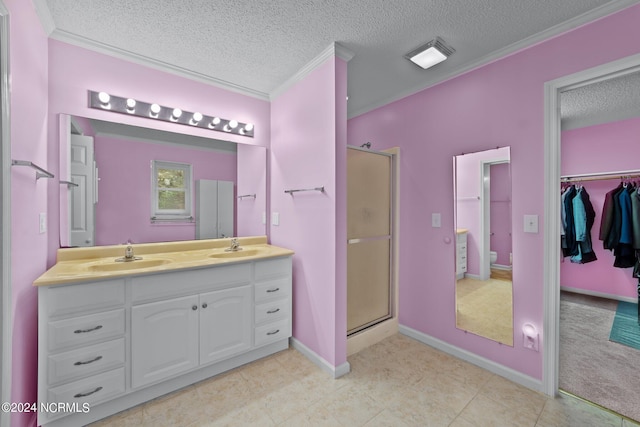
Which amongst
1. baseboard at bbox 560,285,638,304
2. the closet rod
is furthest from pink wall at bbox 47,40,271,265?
baseboard at bbox 560,285,638,304

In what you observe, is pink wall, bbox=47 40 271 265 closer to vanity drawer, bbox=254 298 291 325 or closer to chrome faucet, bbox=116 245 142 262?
chrome faucet, bbox=116 245 142 262

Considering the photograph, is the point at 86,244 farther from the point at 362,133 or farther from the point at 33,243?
the point at 362,133

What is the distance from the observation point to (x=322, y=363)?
6.77 feet

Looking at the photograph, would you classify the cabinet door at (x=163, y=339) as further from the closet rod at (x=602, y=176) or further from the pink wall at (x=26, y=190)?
the closet rod at (x=602, y=176)

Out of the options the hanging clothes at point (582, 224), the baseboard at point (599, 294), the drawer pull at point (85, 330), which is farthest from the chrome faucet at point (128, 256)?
the baseboard at point (599, 294)

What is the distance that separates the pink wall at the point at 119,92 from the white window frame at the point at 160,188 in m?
0.30

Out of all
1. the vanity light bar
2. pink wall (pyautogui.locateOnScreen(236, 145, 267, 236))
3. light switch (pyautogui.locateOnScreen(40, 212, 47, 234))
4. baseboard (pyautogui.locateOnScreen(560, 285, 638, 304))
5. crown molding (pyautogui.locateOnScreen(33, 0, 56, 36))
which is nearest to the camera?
crown molding (pyautogui.locateOnScreen(33, 0, 56, 36))

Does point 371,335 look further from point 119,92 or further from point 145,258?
point 119,92

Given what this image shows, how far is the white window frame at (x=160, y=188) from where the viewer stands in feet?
6.97

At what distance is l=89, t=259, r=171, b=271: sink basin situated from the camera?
1744 millimetres

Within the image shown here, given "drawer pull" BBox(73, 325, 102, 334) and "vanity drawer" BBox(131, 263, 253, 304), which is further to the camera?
"vanity drawer" BBox(131, 263, 253, 304)

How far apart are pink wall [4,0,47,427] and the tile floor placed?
0.56 meters

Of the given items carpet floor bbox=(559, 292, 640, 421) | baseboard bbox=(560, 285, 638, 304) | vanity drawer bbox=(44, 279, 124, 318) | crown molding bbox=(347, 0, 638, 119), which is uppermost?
crown molding bbox=(347, 0, 638, 119)

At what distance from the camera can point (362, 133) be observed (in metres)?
3.11
